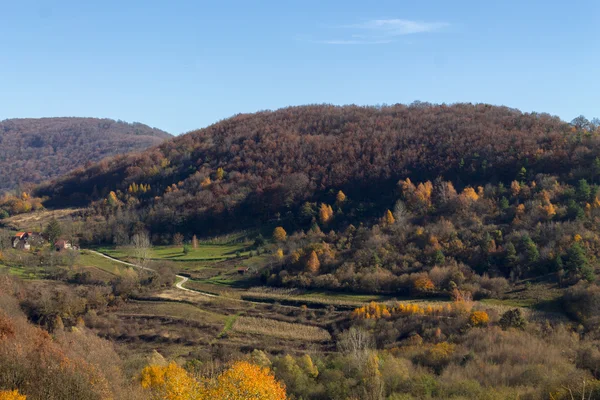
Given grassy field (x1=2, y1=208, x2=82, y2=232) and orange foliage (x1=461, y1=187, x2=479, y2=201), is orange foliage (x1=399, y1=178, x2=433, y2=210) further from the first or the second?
grassy field (x1=2, y1=208, x2=82, y2=232)

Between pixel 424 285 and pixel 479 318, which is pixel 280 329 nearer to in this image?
pixel 424 285

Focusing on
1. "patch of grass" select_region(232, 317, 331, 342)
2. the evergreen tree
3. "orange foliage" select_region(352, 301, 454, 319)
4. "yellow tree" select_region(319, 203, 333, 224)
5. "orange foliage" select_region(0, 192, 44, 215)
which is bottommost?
"patch of grass" select_region(232, 317, 331, 342)

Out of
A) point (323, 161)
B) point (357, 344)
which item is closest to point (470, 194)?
point (323, 161)

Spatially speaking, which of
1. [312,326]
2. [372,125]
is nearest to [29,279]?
[312,326]

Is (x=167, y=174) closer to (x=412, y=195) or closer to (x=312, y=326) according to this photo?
(x=412, y=195)

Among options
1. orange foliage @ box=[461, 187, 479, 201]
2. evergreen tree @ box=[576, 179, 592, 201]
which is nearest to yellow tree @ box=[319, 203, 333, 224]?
orange foliage @ box=[461, 187, 479, 201]

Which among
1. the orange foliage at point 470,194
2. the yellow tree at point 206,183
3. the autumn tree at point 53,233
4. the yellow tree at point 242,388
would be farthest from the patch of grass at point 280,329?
the yellow tree at point 206,183
